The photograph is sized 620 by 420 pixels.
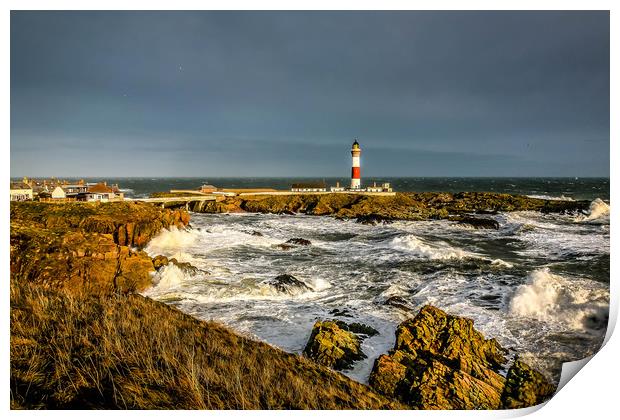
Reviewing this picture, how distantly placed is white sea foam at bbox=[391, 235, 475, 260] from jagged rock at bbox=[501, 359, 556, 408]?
7.51m

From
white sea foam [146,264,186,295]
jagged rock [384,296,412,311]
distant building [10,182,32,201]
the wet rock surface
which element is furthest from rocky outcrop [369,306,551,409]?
distant building [10,182,32,201]

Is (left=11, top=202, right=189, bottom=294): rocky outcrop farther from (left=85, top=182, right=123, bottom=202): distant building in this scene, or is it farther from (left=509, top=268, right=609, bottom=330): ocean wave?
(left=85, top=182, right=123, bottom=202): distant building

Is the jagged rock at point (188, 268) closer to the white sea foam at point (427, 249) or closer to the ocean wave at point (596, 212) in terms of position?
the white sea foam at point (427, 249)

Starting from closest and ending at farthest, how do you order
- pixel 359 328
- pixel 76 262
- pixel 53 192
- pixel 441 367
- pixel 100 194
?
pixel 441 367 → pixel 359 328 → pixel 76 262 → pixel 53 192 → pixel 100 194

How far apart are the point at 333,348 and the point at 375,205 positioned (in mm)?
23333

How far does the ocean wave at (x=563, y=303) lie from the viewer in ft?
18.7

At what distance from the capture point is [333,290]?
789 cm

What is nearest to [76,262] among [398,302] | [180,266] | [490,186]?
[180,266]

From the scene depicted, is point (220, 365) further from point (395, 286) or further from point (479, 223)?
point (479, 223)

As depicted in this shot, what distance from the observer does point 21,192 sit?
1550 cm

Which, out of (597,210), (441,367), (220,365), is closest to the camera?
(220,365)
